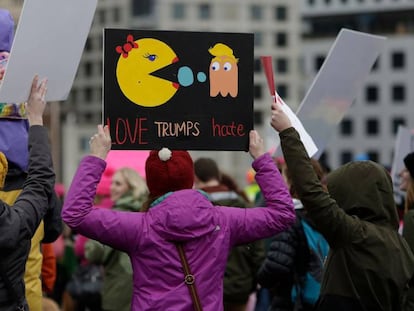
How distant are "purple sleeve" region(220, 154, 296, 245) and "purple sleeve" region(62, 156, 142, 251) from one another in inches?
18.8

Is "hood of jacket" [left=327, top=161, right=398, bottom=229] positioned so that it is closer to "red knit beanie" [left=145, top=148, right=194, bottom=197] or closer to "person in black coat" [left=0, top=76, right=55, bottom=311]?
"red knit beanie" [left=145, top=148, right=194, bottom=197]

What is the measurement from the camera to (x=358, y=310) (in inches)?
193

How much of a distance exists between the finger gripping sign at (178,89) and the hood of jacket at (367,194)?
533 millimetres

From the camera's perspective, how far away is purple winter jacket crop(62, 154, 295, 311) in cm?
466

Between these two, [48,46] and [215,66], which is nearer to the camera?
[48,46]

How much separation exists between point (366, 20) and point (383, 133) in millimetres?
10471

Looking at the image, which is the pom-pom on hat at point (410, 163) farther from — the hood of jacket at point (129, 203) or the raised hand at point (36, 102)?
the hood of jacket at point (129, 203)

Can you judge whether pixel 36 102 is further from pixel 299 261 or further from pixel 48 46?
pixel 299 261

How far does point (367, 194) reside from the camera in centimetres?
499

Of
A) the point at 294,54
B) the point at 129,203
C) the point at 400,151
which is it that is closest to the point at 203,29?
the point at 294,54

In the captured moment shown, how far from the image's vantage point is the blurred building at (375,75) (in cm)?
9394

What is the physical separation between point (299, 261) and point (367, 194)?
133 cm

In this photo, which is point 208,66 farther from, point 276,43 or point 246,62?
point 276,43

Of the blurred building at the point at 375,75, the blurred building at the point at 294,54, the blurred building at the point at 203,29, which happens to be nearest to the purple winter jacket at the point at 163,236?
the blurred building at the point at 294,54
